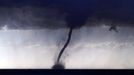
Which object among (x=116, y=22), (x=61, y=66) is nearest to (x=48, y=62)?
(x=61, y=66)

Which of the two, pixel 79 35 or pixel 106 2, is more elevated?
pixel 106 2

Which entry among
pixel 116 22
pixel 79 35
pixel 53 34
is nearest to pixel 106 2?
pixel 116 22

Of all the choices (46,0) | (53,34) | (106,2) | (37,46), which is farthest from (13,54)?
(106,2)

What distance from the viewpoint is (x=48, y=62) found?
1494 mm

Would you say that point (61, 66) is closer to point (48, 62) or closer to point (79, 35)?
point (48, 62)

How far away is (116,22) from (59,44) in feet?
1.13

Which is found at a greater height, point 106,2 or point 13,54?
point 106,2

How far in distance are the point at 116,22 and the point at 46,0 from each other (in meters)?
0.41

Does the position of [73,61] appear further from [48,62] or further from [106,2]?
[106,2]

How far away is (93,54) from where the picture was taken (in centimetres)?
150
